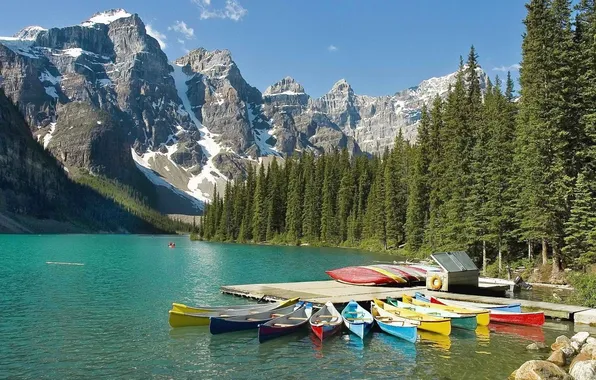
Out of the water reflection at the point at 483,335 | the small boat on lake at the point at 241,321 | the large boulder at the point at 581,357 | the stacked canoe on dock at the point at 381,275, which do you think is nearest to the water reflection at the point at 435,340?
the water reflection at the point at 483,335

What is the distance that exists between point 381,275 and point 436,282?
16.5ft

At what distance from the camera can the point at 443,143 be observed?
75.4 m

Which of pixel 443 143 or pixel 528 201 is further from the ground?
pixel 443 143

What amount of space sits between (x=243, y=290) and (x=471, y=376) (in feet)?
66.9

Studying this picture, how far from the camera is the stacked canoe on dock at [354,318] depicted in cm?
2520

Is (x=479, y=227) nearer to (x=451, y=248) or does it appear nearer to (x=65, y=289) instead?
(x=451, y=248)

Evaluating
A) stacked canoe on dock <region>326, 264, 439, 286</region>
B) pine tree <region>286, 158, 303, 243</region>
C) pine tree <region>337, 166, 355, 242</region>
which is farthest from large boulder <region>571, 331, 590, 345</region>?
pine tree <region>286, 158, 303, 243</region>

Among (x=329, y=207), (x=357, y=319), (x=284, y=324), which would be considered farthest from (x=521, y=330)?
(x=329, y=207)

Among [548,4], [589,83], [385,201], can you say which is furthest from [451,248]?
[385,201]

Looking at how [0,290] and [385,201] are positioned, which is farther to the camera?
[385,201]

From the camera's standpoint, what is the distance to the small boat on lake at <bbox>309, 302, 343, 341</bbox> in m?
24.8

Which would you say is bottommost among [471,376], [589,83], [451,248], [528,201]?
[471,376]

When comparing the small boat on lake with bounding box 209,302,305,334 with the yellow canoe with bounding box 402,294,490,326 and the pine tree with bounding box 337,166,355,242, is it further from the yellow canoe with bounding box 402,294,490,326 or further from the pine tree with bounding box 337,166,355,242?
the pine tree with bounding box 337,166,355,242

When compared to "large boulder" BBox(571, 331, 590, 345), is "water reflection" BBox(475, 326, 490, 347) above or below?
below
